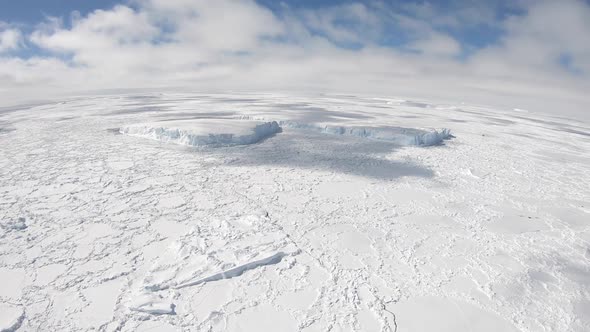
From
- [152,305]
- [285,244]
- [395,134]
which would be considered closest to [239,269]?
[285,244]

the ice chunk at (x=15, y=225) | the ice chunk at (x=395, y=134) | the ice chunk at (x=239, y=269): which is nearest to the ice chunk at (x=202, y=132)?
the ice chunk at (x=395, y=134)

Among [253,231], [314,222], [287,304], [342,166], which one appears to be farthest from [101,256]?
[342,166]

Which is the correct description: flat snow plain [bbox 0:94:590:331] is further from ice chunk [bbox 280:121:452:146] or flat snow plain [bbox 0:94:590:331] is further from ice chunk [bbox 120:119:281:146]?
ice chunk [bbox 280:121:452:146]

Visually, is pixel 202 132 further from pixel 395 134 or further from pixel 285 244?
pixel 395 134

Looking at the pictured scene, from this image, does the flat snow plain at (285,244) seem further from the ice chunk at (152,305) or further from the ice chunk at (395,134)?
the ice chunk at (395,134)

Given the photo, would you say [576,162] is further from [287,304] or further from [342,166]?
[287,304]

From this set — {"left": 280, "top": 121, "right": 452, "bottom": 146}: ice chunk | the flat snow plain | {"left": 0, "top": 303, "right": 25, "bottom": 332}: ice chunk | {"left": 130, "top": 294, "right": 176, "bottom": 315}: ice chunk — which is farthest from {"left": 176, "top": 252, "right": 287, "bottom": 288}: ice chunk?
{"left": 280, "top": 121, "right": 452, "bottom": 146}: ice chunk
